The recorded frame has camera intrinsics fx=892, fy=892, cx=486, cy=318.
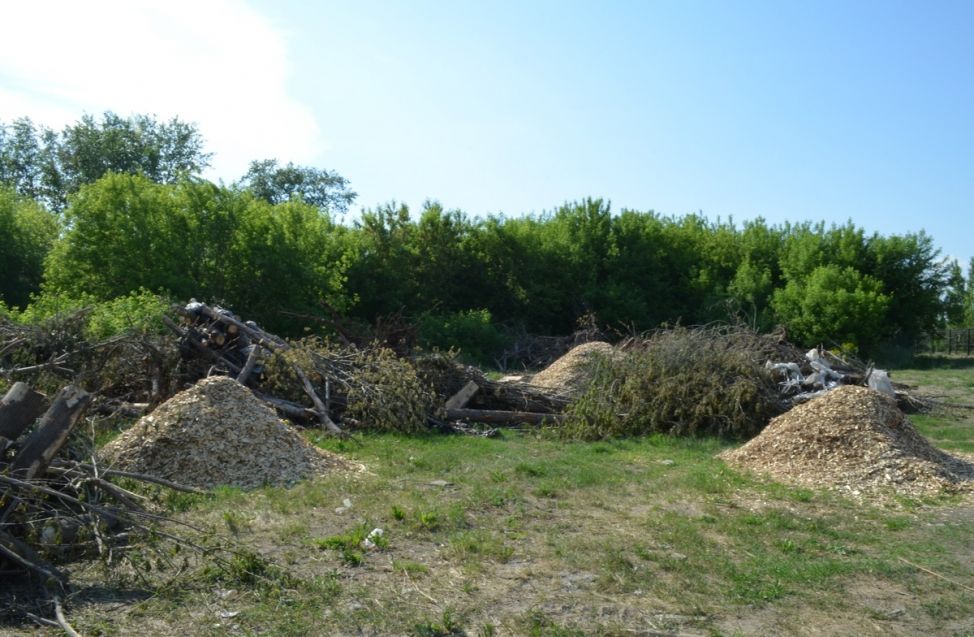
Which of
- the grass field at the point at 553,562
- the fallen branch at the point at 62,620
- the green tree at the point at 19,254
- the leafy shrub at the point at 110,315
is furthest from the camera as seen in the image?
the green tree at the point at 19,254

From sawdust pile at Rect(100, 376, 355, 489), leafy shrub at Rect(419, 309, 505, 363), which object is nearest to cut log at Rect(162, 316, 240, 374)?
sawdust pile at Rect(100, 376, 355, 489)

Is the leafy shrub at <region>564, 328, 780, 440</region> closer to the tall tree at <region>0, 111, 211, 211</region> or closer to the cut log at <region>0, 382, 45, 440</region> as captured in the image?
the cut log at <region>0, 382, 45, 440</region>

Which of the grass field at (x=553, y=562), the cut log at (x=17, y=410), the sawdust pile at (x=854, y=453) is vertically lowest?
the grass field at (x=553, y=562)

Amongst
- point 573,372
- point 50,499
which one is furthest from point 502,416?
point 50,499

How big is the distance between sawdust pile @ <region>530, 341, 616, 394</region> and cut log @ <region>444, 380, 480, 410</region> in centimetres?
125

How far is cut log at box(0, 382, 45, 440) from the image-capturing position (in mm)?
6105

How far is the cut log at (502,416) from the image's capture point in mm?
13516

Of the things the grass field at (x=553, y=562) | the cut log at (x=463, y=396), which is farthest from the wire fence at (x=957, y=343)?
the grass field at (x=553, y=562)

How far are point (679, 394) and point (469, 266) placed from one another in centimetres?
1732

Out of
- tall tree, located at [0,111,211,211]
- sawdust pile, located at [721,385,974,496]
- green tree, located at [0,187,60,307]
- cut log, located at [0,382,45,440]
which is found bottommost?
sawdust pile, located at [721,385,974,496]

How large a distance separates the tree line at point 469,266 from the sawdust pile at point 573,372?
745cm

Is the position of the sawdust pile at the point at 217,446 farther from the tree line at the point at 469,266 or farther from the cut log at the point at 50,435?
the tree line at the point at 469,266

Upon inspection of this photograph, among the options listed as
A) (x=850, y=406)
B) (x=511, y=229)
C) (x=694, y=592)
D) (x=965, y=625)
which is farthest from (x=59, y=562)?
(x=511, y=229)

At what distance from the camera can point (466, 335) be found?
24.0 metres
